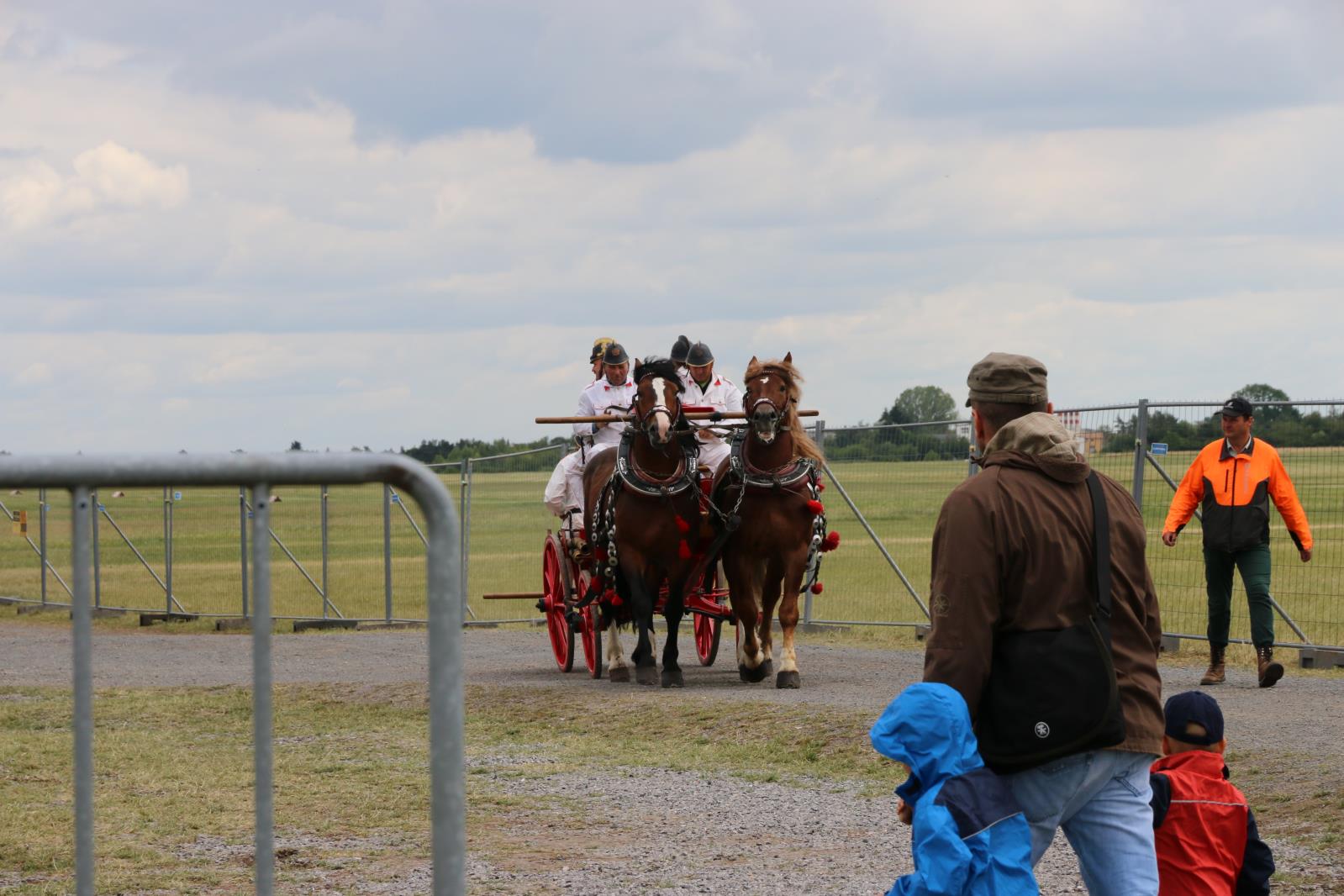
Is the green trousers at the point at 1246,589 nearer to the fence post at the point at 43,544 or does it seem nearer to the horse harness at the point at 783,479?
the horse harness at the point at 783,479

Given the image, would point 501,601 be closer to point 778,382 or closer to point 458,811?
point 778,382

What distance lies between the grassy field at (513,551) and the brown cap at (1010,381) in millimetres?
8698

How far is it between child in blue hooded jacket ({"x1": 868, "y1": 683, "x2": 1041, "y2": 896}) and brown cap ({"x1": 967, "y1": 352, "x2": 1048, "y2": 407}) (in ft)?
2.66

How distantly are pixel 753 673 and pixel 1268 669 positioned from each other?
3741mm

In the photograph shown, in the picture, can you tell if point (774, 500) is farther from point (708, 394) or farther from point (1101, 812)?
point (1101, 812)

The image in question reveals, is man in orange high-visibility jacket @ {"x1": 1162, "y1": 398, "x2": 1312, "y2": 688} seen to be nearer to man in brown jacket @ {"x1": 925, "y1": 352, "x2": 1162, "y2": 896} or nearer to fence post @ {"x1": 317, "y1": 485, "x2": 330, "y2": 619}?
man in brown jacket @ {"x1": 925, "y1": 352, "x2": 1162, "y2": 896}

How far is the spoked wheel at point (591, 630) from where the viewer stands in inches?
508

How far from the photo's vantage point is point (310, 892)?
6062 mm

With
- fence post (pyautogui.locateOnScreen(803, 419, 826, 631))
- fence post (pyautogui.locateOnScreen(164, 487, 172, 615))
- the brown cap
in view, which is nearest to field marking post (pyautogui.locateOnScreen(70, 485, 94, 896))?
the brown cap

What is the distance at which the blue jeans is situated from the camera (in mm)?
3746

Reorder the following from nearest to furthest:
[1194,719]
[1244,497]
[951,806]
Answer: [951,806] → [1194,719] → [1244,497]

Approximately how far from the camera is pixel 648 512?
38.4ft

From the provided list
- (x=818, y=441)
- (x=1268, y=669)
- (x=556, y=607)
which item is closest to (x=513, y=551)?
(x=818, y=441)

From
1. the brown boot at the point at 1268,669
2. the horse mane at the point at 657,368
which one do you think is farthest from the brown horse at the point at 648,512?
the brown boot at the point at 1268,669
